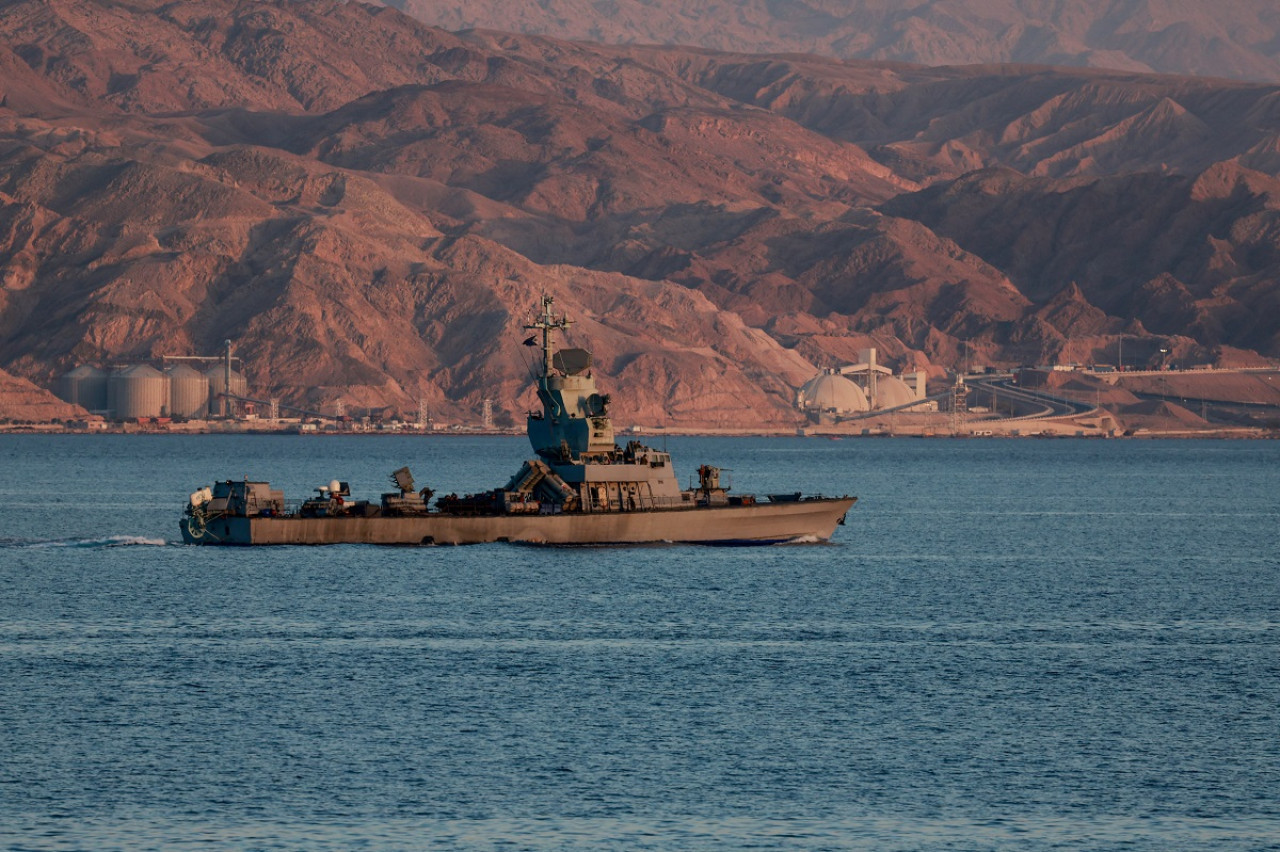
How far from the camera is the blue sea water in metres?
47.5

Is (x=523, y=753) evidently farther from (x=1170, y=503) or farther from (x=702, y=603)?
(x=1170, y=503)

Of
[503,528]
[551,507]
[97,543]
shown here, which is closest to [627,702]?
[551,507]

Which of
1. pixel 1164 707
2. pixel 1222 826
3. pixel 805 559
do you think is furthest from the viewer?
pixel 805 559

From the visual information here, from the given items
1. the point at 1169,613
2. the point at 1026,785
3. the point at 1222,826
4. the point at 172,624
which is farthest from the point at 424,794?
the point at 1169,613

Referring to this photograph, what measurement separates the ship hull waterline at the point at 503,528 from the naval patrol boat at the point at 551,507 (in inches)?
2.9

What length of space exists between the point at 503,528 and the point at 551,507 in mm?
2929

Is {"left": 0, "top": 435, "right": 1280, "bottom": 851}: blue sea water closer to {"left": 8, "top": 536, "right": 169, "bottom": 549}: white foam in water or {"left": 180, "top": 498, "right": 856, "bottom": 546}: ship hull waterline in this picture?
{"left": 180, "top": 498, "right": 856, "bottom": 546}: ship hull waterline

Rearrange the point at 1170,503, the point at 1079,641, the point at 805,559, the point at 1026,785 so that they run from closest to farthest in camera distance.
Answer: the point at 1026,785 → the point at 1079,641 → the point at 805,559 → the point at 1170,503

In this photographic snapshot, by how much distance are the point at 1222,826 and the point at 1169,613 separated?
1513 inches

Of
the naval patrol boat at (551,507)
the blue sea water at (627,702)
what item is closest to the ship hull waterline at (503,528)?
the naval patrol boat at (551,507)

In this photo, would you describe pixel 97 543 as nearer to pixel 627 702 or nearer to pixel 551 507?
pixel 551 507

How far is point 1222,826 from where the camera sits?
4681 cm

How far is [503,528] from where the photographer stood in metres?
108

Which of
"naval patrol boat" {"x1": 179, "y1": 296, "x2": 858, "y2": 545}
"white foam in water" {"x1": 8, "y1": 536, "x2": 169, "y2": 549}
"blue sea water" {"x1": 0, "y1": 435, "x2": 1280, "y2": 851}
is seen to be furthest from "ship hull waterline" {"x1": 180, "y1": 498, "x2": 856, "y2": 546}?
"white foam in water" {"x1": 8, "y1": 536, "x2": 169, "y2": 549}
